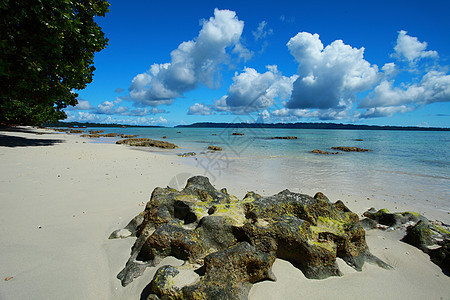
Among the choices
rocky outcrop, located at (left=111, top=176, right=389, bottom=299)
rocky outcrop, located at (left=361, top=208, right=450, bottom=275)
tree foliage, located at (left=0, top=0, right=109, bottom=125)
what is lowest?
rocky outcrop, located at (left=361, top=208, right=450, bottom=275)

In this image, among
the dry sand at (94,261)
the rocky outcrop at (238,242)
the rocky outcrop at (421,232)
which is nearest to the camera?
the rocky outcrop at (238,242)

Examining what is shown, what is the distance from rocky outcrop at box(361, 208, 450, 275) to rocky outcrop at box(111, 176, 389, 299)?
1134 millimetres

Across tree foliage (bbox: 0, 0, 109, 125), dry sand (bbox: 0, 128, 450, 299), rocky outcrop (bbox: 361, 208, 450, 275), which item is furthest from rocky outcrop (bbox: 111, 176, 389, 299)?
Answer: tree foliage (bbox: 0, 0, 109, 125)

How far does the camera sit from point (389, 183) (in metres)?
11.3

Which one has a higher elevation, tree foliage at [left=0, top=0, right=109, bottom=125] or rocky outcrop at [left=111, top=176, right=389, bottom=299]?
tree foliage at [left=0, top=0, right=109, bottom=125]

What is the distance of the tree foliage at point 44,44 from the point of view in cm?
941

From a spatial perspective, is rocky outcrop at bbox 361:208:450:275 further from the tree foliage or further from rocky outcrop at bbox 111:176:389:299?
the tree foliage

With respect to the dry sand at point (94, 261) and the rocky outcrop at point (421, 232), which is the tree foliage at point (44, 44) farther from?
the rocky outcrop at point (421, 232)

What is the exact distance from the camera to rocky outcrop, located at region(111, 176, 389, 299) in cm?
278

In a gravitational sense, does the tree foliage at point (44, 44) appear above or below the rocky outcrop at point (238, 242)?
above

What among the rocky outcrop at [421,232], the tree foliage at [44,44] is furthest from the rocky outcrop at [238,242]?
the tree foliage at [44,44]

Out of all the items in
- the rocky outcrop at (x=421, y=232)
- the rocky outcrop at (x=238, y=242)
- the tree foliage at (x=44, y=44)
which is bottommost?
the rocky outcrop at (x=421, y=232)

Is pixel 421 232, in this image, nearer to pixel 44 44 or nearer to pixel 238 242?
pixel 238 242

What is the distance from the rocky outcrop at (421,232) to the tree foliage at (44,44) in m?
14.4
